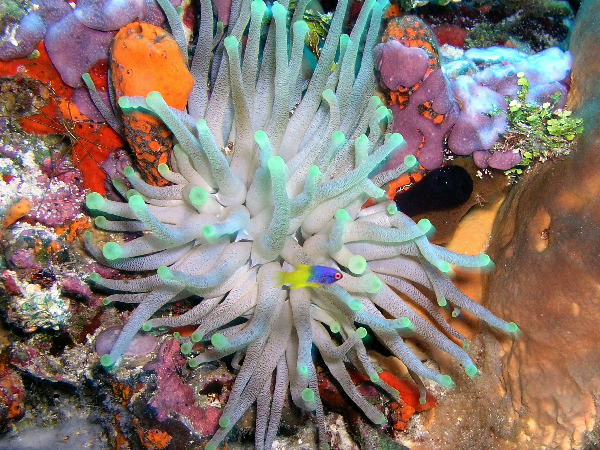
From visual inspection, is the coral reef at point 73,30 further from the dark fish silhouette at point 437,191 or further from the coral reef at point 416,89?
the dark fish silhouette at point 437,191

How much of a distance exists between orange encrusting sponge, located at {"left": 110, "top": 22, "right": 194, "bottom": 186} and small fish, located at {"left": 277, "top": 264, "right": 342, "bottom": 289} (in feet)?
3.89

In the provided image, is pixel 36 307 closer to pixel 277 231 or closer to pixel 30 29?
pixel 277 231

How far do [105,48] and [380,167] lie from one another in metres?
2.01

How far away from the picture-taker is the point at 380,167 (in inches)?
113

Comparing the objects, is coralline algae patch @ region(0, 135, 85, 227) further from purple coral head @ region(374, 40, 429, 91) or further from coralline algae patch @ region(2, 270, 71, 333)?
purple coral head @ region(374, 40, 429, 91)

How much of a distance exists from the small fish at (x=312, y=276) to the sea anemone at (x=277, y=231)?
0.18 metres

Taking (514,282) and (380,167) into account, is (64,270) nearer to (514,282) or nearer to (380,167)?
(380,167)

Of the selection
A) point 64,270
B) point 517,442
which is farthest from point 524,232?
point 64,270

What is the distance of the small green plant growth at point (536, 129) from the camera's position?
2.56 m

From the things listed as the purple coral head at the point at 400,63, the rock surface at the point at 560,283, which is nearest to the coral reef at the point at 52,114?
the purple coral head at the point at 400,63

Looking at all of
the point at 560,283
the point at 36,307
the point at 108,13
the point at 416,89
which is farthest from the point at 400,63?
the point at 36,307

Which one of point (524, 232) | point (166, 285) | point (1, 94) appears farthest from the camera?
point (524, 232)

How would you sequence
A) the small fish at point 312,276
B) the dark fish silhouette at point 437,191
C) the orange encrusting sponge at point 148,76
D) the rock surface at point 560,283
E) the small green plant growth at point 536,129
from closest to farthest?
the small fish at point 312,276
the orange encrusting sponge at point 148,76
the rock surface at point 560,283
the small green plant growth at point 536,129
the dark fish silhouette at point 437,191

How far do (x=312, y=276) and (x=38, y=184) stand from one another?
1855 millimetres
